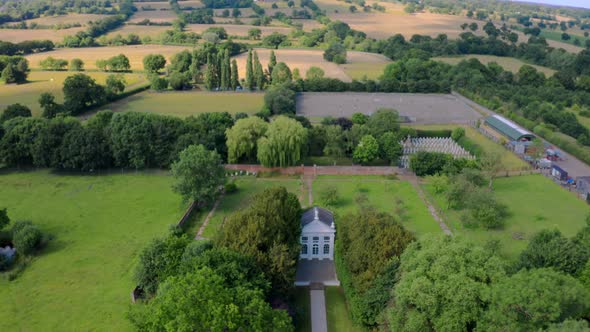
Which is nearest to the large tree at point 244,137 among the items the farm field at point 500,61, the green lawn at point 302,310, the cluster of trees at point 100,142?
the cluster of trees at point 100,142

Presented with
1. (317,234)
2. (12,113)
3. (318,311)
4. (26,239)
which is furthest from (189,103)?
(318,311)

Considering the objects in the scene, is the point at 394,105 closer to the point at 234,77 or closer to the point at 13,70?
the point at 234,77

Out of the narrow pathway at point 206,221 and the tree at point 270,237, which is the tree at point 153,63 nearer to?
the narrow pathway at point 206,221

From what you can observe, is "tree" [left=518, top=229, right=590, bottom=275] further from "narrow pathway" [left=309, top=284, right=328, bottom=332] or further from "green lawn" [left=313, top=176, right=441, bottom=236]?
"narrow pathway" [left=309, top=284, right=328, bottom=332]

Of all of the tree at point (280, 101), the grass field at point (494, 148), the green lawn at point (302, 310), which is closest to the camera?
the green lawn at point (302, 310)

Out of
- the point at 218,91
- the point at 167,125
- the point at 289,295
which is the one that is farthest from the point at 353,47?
the point at 289,295

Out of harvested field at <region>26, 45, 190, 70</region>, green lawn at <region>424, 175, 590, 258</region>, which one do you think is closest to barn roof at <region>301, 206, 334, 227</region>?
green lawn at <region>424, 175, 590, 258</region>
